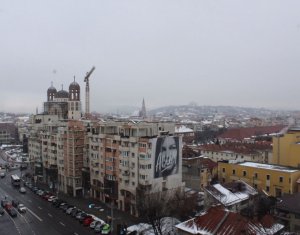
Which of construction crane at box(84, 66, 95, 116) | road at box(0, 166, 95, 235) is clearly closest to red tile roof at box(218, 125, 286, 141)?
construction crane at box(84, 66, 95, 116)

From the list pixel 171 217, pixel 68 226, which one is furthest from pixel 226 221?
pixel 68 226

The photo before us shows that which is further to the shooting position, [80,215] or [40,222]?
[80,215]

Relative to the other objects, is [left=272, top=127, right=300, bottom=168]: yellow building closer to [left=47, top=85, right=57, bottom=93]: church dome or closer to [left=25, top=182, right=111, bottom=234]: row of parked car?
[left=25, top=182, right=111, bottom=234]: row of parked car

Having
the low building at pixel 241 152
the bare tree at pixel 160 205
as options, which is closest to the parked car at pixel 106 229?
the bare tree at pixel 160 205

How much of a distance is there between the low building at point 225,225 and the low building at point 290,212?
2886 millimetres

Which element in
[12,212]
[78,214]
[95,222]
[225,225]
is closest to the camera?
[225,225]

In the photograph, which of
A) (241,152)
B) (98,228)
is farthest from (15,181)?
(241,152)

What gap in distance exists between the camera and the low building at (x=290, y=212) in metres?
23.8

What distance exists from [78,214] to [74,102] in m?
27.4

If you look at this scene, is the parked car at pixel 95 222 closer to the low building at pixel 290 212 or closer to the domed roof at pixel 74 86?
the low building at pixel 290 212

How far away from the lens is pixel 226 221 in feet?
66.1

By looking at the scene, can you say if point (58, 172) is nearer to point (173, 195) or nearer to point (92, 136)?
point (92, 136)

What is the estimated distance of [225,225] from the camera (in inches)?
Answer: 782

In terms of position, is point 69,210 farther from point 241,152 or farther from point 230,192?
point 241,152
